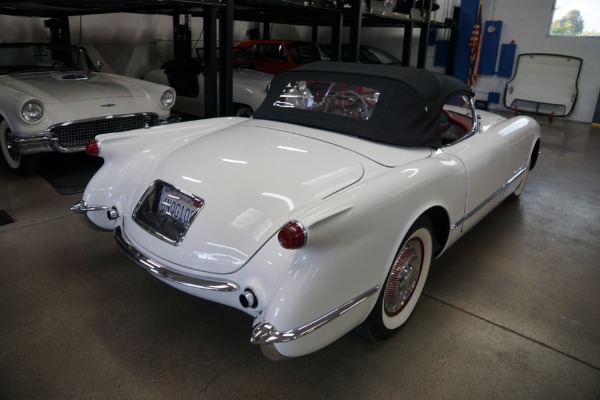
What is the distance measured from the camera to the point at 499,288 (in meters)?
2.79

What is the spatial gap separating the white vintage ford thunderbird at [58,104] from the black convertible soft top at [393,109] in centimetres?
225

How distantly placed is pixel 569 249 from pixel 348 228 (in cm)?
253

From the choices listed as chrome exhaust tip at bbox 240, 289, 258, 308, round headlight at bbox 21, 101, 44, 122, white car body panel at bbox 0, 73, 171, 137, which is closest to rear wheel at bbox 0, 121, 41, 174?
white car body panel at bbox 0, 73, 171, 137

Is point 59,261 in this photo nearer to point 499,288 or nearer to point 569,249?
point 499,288

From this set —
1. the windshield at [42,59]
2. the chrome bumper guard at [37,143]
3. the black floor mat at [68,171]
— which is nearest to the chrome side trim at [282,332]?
the black floor mat at [68,171]

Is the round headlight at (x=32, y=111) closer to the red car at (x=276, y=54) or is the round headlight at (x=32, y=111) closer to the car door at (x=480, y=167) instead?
the car door at (x=480, y=167)

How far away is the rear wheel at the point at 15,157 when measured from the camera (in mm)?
4531

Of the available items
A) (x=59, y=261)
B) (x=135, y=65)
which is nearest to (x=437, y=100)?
(x=59, y=261)

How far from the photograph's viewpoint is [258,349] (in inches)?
85.5

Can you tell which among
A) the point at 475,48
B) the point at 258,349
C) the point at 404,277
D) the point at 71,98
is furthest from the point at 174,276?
the point at 475,48

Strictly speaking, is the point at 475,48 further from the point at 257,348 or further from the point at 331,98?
the point at 257,348

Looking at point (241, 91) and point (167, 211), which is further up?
point (241, 91)

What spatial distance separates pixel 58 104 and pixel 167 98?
47.0 inches

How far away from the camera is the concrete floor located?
1938mm
